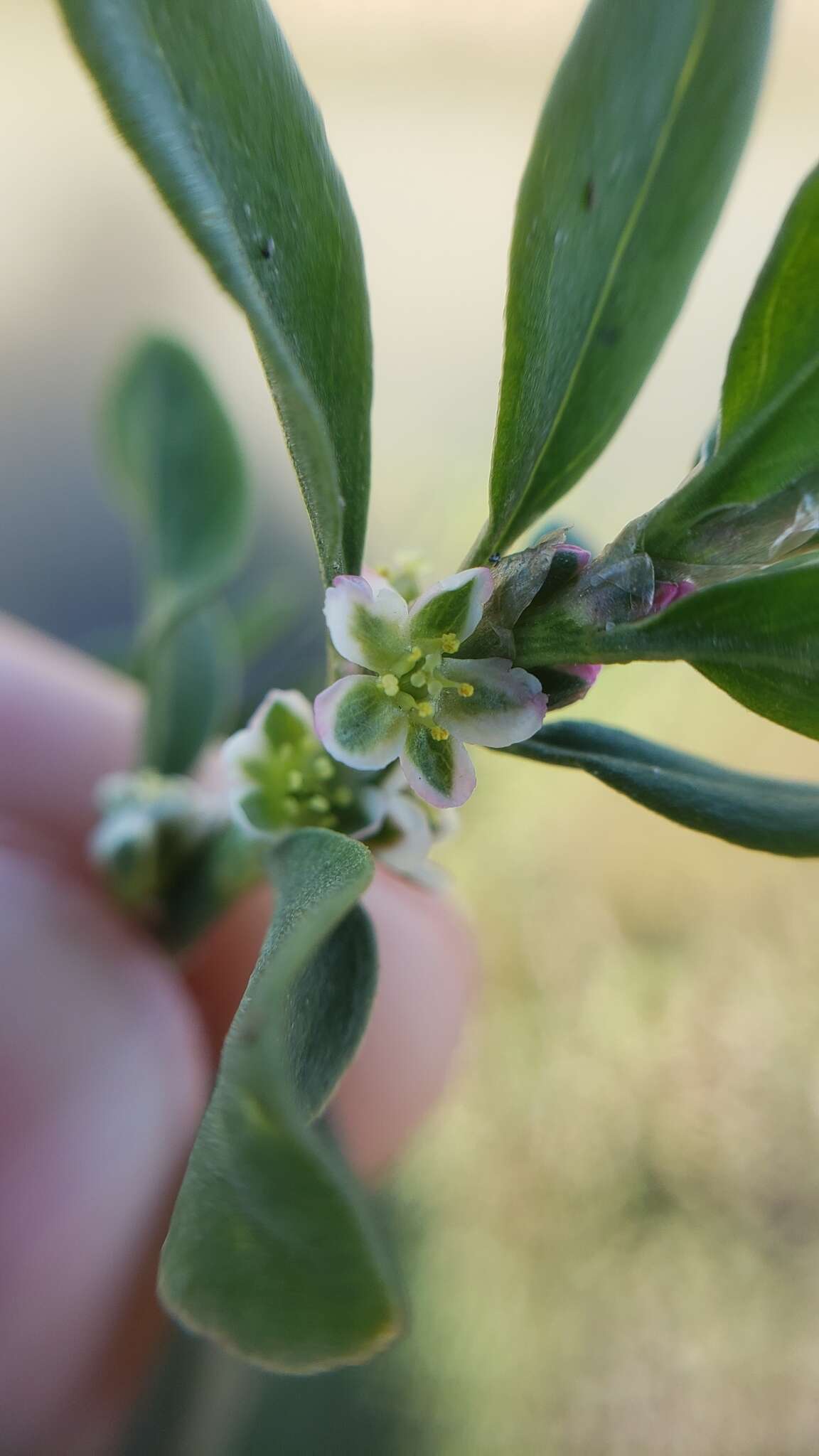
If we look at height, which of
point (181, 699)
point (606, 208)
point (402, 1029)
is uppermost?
point (606, 208)

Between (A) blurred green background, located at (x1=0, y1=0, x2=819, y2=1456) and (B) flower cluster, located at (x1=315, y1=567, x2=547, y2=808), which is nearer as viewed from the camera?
(B) flower cluster, located at (x1=315, y1=567, x2=547, y2=808)

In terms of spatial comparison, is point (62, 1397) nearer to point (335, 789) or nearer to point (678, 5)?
point (335, 789)

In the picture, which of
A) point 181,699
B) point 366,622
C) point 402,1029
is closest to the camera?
point 366,622

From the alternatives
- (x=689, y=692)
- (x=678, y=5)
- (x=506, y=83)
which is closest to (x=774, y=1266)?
(x=689, y=692)

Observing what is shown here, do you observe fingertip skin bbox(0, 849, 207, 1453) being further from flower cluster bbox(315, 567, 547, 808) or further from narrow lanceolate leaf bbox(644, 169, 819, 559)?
narrow lanceolate leaf bbox(644, 169, 819, 559)

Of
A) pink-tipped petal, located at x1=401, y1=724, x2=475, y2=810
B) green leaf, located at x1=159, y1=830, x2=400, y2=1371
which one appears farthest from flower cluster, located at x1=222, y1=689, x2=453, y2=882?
green leaf, located at x1=159, y1=830, x2=400, y2=1371

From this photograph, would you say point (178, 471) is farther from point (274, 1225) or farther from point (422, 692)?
point (274, 1225)

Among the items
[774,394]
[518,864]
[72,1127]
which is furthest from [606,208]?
[518,864]

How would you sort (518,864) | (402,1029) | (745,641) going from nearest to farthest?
(745,641) < (402,1029) < (518,864)
